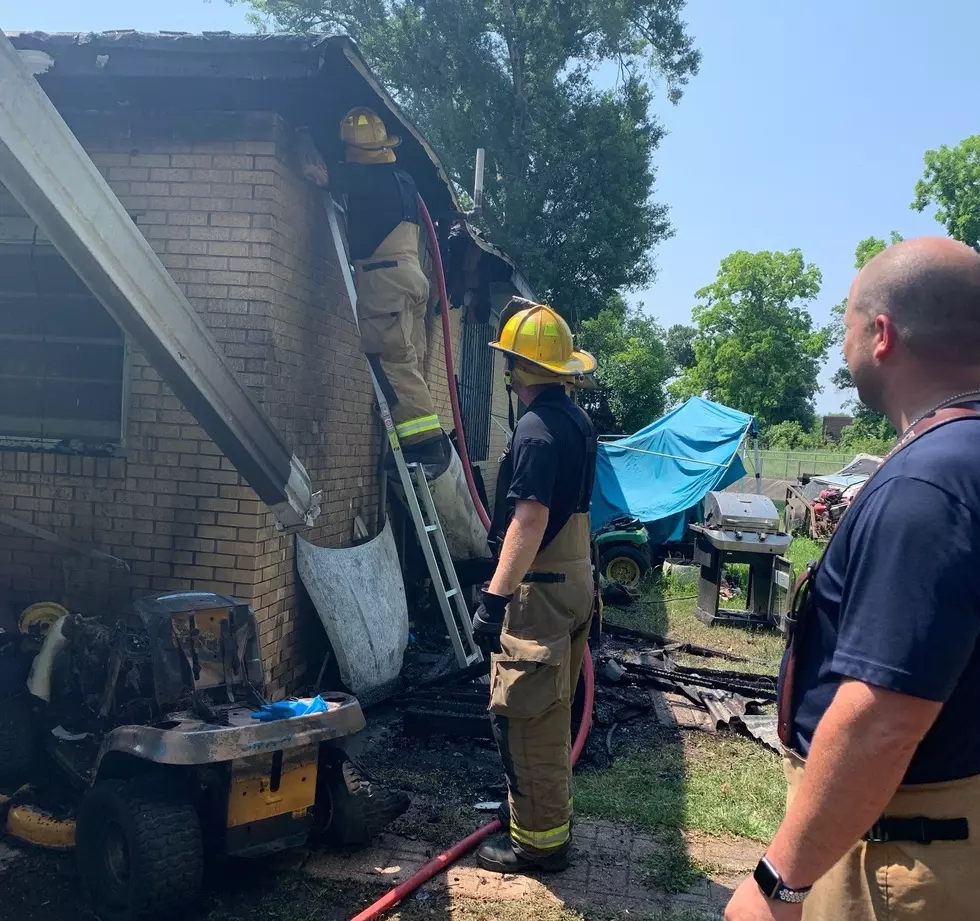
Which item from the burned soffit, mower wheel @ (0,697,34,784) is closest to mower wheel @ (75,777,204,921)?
mower wheel @ (0,697,34,784)

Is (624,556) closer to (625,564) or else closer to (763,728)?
(625,564)

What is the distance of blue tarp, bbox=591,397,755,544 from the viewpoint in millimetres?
10891

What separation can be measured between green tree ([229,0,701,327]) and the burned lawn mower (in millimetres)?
19867

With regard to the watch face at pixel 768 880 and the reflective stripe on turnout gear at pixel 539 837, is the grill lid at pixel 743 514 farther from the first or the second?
the watch face at pixel 768 880

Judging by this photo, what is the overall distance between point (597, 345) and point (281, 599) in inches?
834

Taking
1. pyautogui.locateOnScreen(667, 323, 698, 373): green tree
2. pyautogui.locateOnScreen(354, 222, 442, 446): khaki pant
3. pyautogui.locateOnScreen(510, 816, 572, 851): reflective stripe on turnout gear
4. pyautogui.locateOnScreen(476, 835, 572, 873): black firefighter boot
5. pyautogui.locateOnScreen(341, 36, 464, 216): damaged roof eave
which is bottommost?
pyautogui.locateOnScreen(476, 835, 572, 873): black firefighter boot

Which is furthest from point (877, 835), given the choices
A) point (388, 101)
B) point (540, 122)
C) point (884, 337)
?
point (540, 122)

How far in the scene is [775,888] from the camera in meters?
1.42

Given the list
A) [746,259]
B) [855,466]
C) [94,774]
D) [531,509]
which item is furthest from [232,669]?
[746,259]

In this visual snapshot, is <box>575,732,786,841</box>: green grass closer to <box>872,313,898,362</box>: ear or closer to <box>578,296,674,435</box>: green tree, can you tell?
<box>872,313,898,362</box>: ear

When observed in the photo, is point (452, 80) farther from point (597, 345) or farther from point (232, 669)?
point (232, 669)

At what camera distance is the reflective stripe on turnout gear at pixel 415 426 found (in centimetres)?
498

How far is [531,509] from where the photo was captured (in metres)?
3.15

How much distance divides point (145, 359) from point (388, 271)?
1452 millimetres
